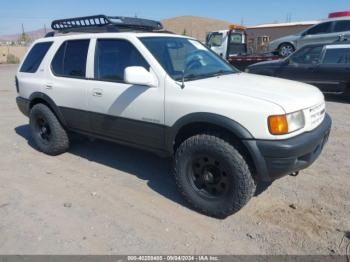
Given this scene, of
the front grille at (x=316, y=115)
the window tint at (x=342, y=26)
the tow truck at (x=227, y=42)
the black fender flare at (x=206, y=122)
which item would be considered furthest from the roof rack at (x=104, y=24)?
the tow truck at (x=227, y=42)

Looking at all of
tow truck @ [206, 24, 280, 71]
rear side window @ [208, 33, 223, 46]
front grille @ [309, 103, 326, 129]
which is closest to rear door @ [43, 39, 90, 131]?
front grille @ [309, 103, 326, 129]

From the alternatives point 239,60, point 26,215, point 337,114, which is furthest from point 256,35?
point 26,215

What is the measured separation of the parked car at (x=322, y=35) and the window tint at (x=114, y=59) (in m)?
10.6

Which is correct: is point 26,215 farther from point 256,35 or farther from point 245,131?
point 256,35

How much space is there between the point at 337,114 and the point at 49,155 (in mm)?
6011

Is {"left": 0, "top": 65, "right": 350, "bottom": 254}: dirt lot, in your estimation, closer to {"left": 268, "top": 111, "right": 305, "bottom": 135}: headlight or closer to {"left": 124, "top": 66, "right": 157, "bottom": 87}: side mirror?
{"left": 268, "top": 111, "right": 305, "bottom": 135}: headlight

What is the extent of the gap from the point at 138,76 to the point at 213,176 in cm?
127

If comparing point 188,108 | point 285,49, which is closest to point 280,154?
point 188,108

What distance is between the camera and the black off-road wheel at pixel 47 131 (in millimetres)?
5051

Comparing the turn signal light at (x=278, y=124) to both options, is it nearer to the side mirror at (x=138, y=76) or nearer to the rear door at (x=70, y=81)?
the side mirror at (x=138, y=76)

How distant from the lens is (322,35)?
13.9m

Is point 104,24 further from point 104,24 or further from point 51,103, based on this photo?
point 51,103

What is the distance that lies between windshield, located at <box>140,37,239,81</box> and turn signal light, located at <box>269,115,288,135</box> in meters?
1.09

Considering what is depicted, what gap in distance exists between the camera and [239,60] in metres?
12.9
